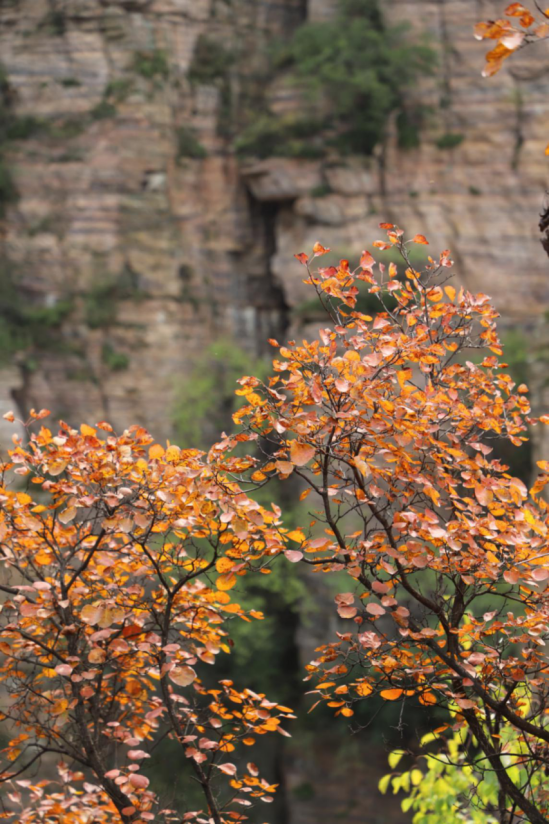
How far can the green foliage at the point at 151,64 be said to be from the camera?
13.9m

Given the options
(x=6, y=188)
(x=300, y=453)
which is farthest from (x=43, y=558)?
(x=6, y=188)

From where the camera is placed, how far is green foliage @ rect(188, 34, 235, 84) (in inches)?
578

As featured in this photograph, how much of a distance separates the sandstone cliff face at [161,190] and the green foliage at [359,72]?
384 millimetres

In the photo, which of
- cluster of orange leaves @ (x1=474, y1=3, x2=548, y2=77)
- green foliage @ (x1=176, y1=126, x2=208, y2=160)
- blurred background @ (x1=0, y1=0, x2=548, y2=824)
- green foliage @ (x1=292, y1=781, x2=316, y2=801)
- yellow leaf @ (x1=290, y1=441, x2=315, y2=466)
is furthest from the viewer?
green foliage @ (x1=176, y1=126, x2=208, y2=160)

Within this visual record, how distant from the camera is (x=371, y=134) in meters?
14.2

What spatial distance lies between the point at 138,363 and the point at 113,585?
11167mm

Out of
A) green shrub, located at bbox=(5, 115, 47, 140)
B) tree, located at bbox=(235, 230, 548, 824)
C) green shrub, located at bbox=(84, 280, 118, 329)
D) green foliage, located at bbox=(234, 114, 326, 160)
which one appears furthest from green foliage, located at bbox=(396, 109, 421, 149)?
tree, located at bbox=(235, 230, 548, 824)

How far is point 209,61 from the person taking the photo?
583 inches

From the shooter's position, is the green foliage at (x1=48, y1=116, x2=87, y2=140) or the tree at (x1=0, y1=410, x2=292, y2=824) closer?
the tree at (x1=0, y1=410, x2=292, y2=824)

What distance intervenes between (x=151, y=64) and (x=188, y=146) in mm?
1462

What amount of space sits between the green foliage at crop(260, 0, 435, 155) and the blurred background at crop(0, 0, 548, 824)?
0.03m

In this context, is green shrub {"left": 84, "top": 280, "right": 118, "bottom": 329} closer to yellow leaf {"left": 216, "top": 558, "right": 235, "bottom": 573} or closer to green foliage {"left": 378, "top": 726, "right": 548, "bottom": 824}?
green foliage {"left": 378, "top": 726, "right": 548, "bottom": 824}

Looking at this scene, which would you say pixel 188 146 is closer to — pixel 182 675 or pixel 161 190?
pixel 161 190

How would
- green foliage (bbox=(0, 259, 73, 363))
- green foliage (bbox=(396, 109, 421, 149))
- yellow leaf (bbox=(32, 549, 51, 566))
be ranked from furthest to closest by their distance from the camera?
green foliage (bbox=(396, 109, 421, 149))
green foliage (bbox=(0, 259, 73, 363))
yellow leaf (bbox=(32, 549, 51, 566))
